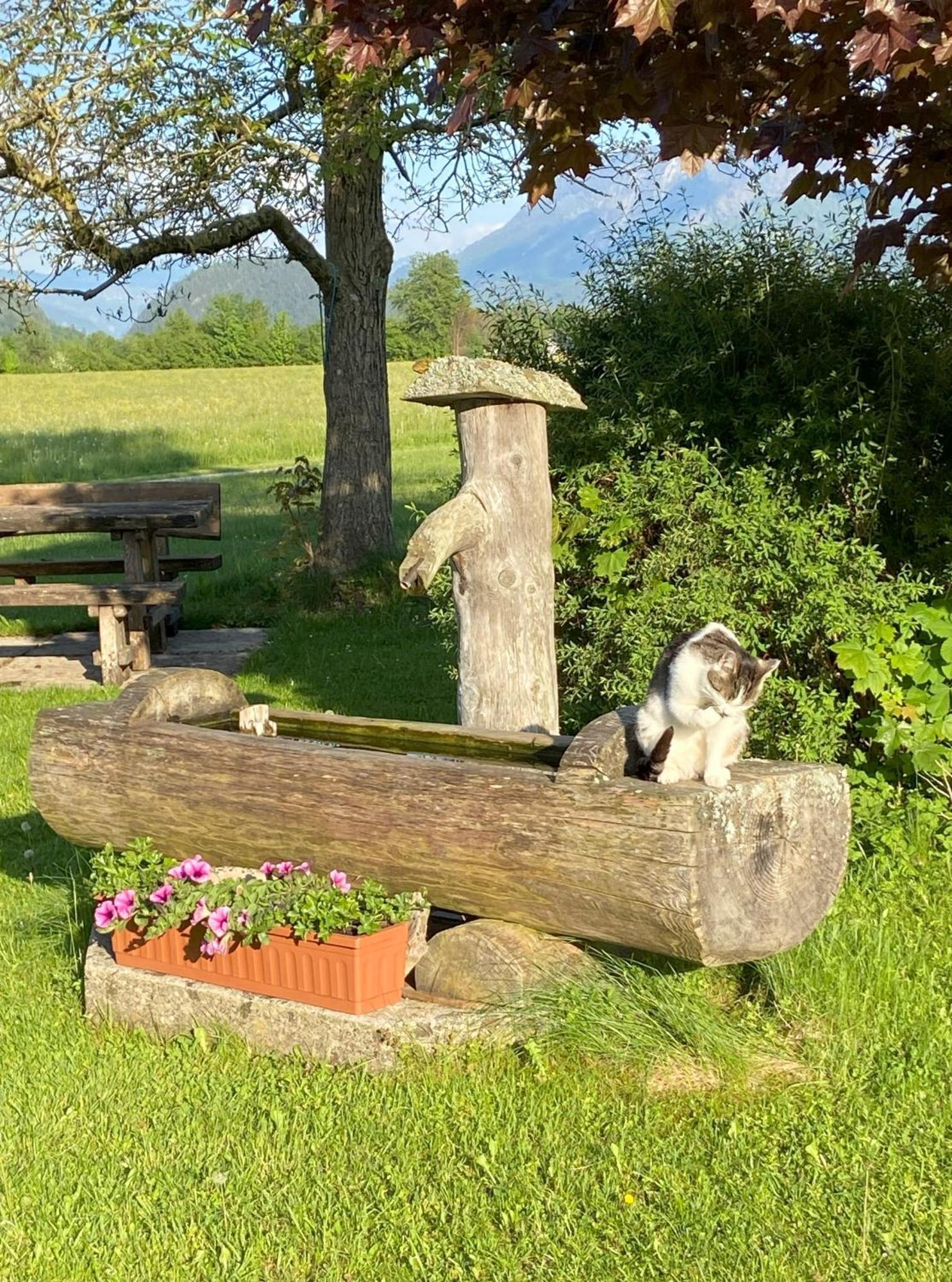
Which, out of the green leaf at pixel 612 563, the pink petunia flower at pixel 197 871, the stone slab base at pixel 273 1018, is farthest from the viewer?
the green leaf at pixel 612 563

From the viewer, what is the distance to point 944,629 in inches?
217

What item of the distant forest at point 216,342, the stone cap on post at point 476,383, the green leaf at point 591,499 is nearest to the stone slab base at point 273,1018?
the stone cap on post at point 476,383

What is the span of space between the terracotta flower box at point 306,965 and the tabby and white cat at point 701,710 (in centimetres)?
106

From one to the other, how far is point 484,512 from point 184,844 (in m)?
1.70

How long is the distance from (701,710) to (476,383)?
1.64 m

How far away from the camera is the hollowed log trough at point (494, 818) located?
13.1 ft

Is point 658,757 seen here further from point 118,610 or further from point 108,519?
point 108,519

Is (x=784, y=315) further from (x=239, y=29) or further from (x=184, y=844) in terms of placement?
(x=239, y=29)

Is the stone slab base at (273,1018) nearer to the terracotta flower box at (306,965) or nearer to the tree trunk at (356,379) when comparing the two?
the terracotta flower box at (306,965)

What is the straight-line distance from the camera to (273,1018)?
179 inches

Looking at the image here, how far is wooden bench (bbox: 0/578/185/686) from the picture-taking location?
10945mm

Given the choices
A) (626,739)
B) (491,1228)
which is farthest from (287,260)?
(491,1228)

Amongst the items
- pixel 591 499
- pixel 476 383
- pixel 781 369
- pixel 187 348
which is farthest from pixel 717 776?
pixel 187 348

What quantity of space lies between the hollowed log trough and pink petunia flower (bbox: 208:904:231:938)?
35cm
